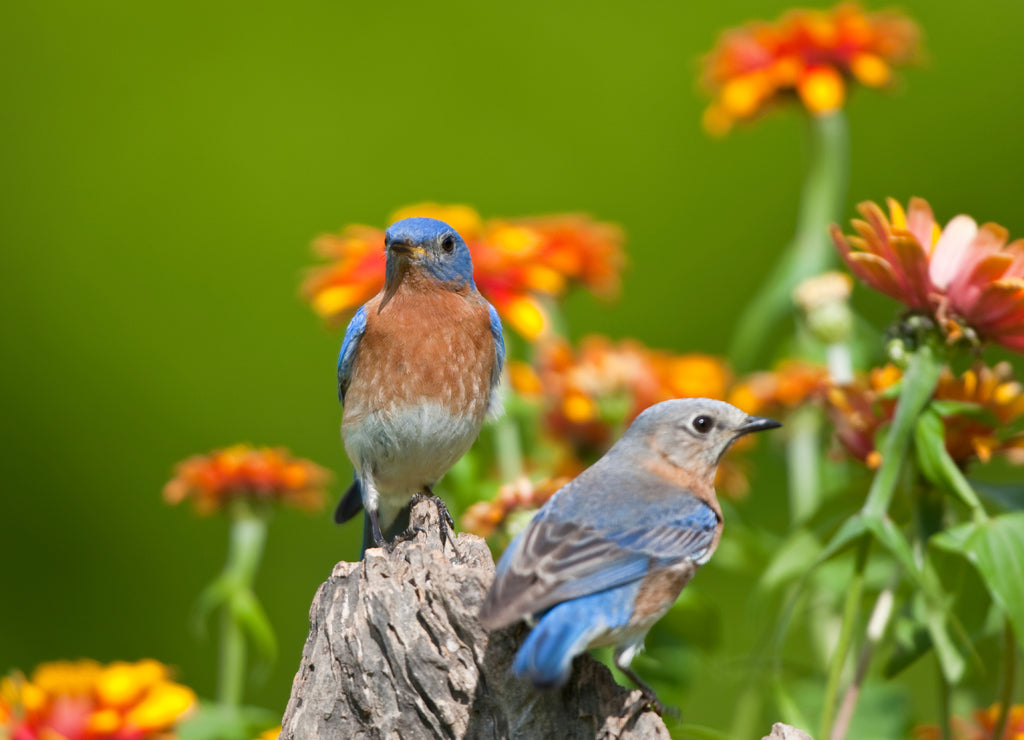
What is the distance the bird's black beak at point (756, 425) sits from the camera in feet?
7.77

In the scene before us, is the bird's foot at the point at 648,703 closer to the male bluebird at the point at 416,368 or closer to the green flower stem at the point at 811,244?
the male bluebird at the point at 416,368

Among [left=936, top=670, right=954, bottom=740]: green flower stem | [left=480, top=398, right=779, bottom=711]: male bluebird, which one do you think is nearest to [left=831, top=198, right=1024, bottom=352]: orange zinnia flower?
[left=480, top=398, right=779, bottom=711]: male bluebird

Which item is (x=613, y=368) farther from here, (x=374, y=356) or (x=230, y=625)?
(x=230, y=625)

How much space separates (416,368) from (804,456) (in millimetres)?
1083

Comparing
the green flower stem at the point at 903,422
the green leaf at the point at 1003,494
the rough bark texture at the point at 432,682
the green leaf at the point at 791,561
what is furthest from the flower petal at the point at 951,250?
the rough bark texture at the point at 432,682

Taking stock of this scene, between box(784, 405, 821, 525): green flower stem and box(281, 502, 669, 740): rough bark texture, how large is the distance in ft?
4.61

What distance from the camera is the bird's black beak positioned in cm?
237

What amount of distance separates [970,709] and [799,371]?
3.13ft

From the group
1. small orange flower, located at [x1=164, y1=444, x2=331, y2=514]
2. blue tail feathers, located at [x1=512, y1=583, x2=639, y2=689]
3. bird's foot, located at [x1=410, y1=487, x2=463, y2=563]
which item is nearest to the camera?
blue tail feathers, located at [x1=512, y1=583, x2=639, y2=689]

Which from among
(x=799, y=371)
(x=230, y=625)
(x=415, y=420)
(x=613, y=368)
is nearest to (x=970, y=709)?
(x=799, y=371)

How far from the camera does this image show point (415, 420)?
3.03 metres

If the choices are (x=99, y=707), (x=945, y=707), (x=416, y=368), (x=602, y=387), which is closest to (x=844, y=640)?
(x=945, y=707)

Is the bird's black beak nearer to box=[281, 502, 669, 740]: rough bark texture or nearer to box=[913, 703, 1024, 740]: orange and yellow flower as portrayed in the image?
box=[281, 502, 669, 740]: rough bark texture

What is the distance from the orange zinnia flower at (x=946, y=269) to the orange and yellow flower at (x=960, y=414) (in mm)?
119
